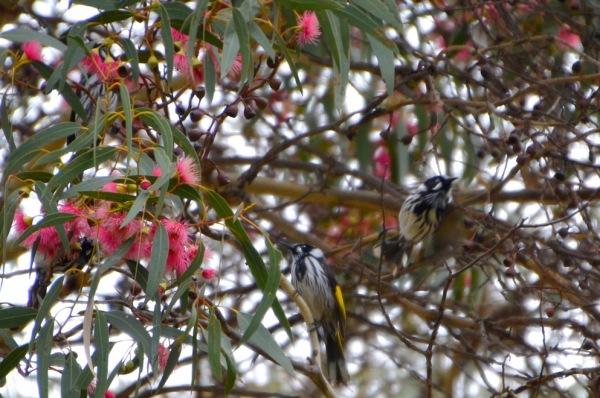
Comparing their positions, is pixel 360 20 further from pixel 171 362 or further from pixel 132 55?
pixel 171 362

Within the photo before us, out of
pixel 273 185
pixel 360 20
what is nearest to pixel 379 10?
pixel 360 20

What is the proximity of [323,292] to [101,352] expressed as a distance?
238 centimetres

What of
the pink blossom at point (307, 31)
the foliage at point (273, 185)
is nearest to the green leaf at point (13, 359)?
the foliage at point (273, 185)

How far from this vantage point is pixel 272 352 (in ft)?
6.50

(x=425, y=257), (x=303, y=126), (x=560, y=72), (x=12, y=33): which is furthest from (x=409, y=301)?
(x=12, y=33)

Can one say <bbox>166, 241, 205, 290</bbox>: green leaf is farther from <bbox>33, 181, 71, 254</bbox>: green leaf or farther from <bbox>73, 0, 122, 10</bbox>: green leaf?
<bbox>73, 0, 122, 10</bbox>: green leaf

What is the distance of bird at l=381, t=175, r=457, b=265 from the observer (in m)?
3.82

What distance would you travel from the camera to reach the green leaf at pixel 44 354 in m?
1.75

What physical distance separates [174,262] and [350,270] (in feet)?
6.03

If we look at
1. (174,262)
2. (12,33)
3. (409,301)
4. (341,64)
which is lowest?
(174,262)

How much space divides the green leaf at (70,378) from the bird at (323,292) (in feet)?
6.70

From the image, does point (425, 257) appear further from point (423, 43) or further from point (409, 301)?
point (423, 43)

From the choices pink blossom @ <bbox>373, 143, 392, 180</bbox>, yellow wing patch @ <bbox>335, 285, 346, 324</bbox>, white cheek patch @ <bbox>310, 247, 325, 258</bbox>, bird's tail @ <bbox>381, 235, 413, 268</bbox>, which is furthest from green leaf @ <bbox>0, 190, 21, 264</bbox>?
pink blossom @ <bbox>373, 143, 392, 180</bbox>

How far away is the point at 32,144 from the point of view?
1835 mm
